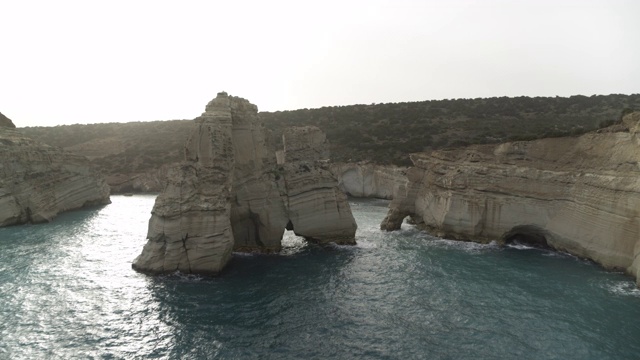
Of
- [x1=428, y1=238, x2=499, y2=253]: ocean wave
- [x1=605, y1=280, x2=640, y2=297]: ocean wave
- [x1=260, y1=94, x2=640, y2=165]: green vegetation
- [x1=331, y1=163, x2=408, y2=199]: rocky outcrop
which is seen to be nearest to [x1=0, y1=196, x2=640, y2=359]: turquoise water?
[x1=605, y1=280, x2=640, y2=297]: ocean wave

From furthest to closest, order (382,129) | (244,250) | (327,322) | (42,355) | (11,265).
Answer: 1. (382,129)
2. (244,250)
3. (11,265)
4. (327,322)
5. (42,355)

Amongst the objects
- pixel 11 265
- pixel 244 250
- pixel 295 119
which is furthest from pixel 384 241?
pixel 295 119

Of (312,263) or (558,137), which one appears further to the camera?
(558,137)

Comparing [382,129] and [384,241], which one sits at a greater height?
[382,129]

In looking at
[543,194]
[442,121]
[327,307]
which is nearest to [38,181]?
[327,307]

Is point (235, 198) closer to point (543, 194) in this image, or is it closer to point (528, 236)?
point (543, 194)

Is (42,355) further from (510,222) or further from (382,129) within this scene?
(382,129)
